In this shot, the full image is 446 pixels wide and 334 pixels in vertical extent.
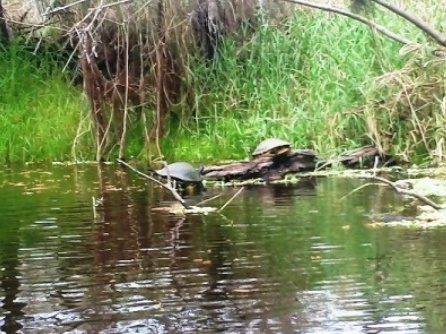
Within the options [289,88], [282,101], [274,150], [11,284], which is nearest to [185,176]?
[274,150]

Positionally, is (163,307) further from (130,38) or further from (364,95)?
(130,38)

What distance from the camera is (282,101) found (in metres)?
10.8

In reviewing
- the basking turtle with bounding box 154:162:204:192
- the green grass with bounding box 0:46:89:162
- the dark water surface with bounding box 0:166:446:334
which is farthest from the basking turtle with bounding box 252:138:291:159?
the green grass with bounding box 0:46:89:162

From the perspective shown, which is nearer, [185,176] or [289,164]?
[185,176]

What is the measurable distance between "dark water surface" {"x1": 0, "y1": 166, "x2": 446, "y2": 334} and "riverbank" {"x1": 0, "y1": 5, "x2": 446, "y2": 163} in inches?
102

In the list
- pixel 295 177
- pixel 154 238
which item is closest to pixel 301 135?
pixel 295 177

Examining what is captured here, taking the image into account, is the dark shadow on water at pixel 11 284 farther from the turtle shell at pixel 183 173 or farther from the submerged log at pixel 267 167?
the submerged log at pixel 267 167

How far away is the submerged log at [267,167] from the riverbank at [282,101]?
3.14 feet

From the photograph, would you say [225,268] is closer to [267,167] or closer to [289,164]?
[267,167]

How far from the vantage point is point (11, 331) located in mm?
3361

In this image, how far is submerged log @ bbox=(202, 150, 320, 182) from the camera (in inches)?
324

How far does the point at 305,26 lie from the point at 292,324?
8.74 metres

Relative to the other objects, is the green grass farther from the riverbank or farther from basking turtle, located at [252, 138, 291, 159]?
basking turtle, located at [252, 138, 291, 159]

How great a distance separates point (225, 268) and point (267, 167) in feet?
13.5
